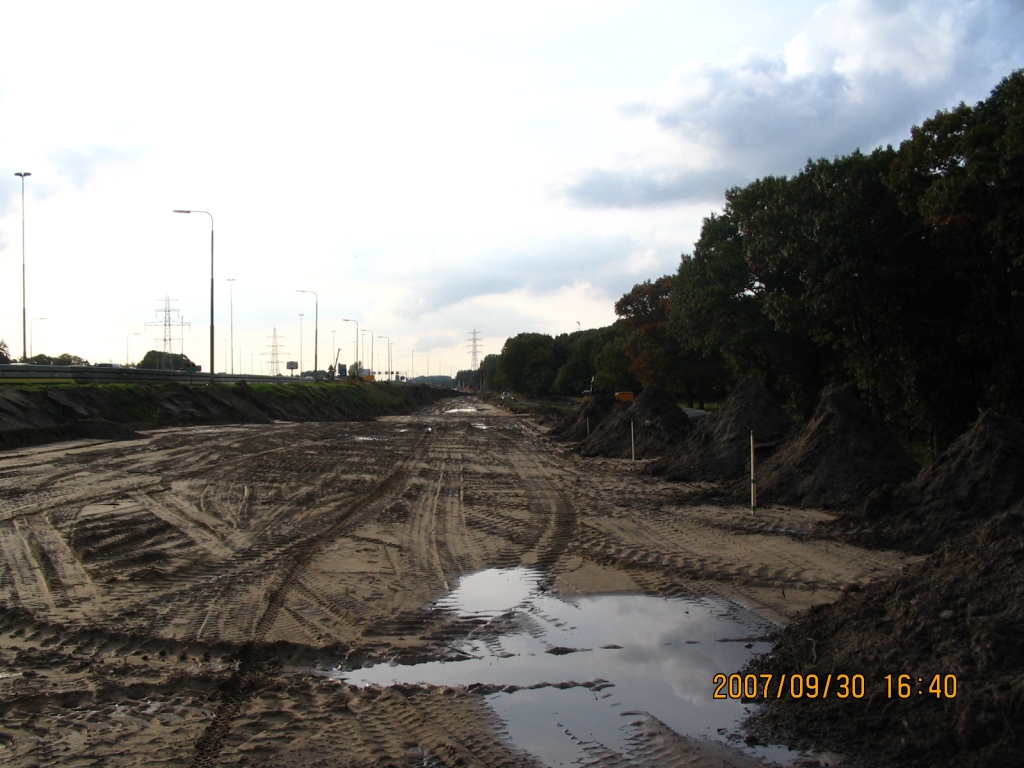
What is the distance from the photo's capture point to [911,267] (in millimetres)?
23172

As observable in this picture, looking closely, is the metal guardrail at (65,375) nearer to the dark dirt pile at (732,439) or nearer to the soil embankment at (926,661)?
the dark dirt pile at (732,439)

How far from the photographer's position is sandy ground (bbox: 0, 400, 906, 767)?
5.03 metres

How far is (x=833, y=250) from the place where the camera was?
79.4 ft

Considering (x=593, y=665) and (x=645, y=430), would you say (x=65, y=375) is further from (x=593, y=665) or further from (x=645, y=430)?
→ (x=593, y=665)

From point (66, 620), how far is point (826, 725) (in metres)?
6.53

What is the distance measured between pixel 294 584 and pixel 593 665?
3809mm

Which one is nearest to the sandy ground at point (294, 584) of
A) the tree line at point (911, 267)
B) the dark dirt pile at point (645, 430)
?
the dark dirt pile at point (645, 430)

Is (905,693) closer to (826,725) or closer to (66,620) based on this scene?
(826,725)

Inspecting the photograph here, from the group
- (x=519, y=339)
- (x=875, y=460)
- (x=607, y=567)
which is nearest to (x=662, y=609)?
(x=607, y=567)

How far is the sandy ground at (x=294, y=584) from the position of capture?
5.03 metres

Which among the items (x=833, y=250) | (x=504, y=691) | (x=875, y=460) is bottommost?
(x=504, y=691)

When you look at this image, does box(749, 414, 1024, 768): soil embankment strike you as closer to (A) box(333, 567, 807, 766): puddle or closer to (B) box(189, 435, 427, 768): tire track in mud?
(A) box(333, 567, 807, 766): puddle
